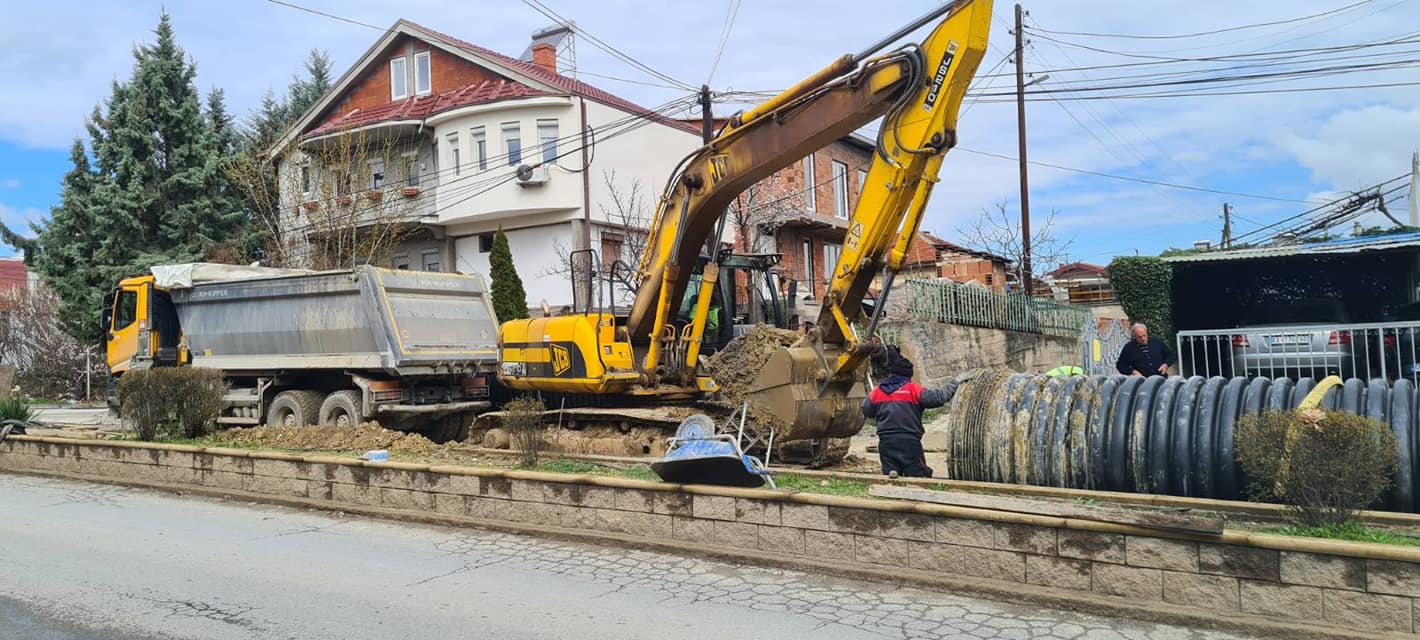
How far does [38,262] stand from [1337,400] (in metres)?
35.0

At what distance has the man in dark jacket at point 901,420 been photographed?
8.58 meters

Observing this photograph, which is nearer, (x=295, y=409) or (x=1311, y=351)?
(x=1311, y=351)

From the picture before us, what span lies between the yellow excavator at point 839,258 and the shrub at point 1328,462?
3948 mm

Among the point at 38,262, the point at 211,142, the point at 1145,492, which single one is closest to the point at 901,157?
the point at 1145,492

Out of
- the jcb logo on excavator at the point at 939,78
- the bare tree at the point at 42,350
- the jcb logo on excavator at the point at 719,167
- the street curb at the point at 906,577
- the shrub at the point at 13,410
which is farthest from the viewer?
the bare tree at the point at 42,350

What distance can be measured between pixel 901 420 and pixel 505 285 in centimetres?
1722

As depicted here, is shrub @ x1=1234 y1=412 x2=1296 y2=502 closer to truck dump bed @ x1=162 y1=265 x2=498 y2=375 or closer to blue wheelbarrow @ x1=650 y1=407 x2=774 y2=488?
blue wheelbarrow @ x1=650 y1=407 x2=774 y2=488

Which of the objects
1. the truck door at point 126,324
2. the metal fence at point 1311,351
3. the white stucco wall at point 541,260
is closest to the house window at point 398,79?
the white stucco wall at point 541,260

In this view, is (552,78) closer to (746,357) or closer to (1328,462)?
(746,357)

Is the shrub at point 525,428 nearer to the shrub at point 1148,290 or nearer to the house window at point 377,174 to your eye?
the shrub at point 1148,290

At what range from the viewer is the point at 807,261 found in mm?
34219

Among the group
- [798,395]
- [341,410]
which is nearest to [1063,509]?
[798,395]

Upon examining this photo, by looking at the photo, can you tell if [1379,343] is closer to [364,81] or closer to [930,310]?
[930,310]

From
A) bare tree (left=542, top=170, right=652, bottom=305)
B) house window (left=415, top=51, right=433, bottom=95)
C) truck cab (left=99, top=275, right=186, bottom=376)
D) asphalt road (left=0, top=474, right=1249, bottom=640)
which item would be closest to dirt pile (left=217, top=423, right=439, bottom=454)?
asphalt road (left=0, top=474, right=1249, bottom=640)
